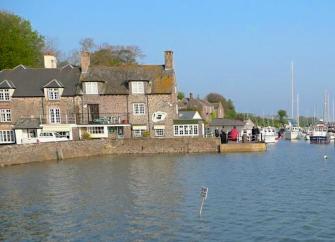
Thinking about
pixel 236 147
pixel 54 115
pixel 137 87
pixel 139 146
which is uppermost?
pixel 137 87

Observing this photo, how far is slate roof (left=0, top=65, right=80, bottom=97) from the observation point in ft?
181

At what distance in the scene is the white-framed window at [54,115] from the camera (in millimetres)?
54844

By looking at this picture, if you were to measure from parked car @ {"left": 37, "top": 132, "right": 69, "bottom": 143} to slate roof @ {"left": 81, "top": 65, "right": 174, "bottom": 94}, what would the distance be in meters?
7.83

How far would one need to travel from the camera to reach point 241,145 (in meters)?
49.3

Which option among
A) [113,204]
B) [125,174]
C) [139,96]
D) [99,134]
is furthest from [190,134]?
[113,204]

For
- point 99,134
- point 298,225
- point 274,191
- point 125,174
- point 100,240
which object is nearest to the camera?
point 100,240

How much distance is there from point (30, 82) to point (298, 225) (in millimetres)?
46314

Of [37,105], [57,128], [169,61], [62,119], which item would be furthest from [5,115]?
[169,61]

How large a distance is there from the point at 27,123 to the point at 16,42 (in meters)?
21.1

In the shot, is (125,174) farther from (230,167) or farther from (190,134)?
(190,134)

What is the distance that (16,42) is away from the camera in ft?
224

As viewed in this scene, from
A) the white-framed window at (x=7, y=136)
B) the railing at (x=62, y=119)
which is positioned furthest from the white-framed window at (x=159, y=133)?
the white-framed window at (x=7, y=136)

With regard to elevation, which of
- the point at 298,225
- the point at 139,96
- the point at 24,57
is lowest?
the point at 298,225

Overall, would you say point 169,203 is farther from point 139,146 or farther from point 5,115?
point 5,115
